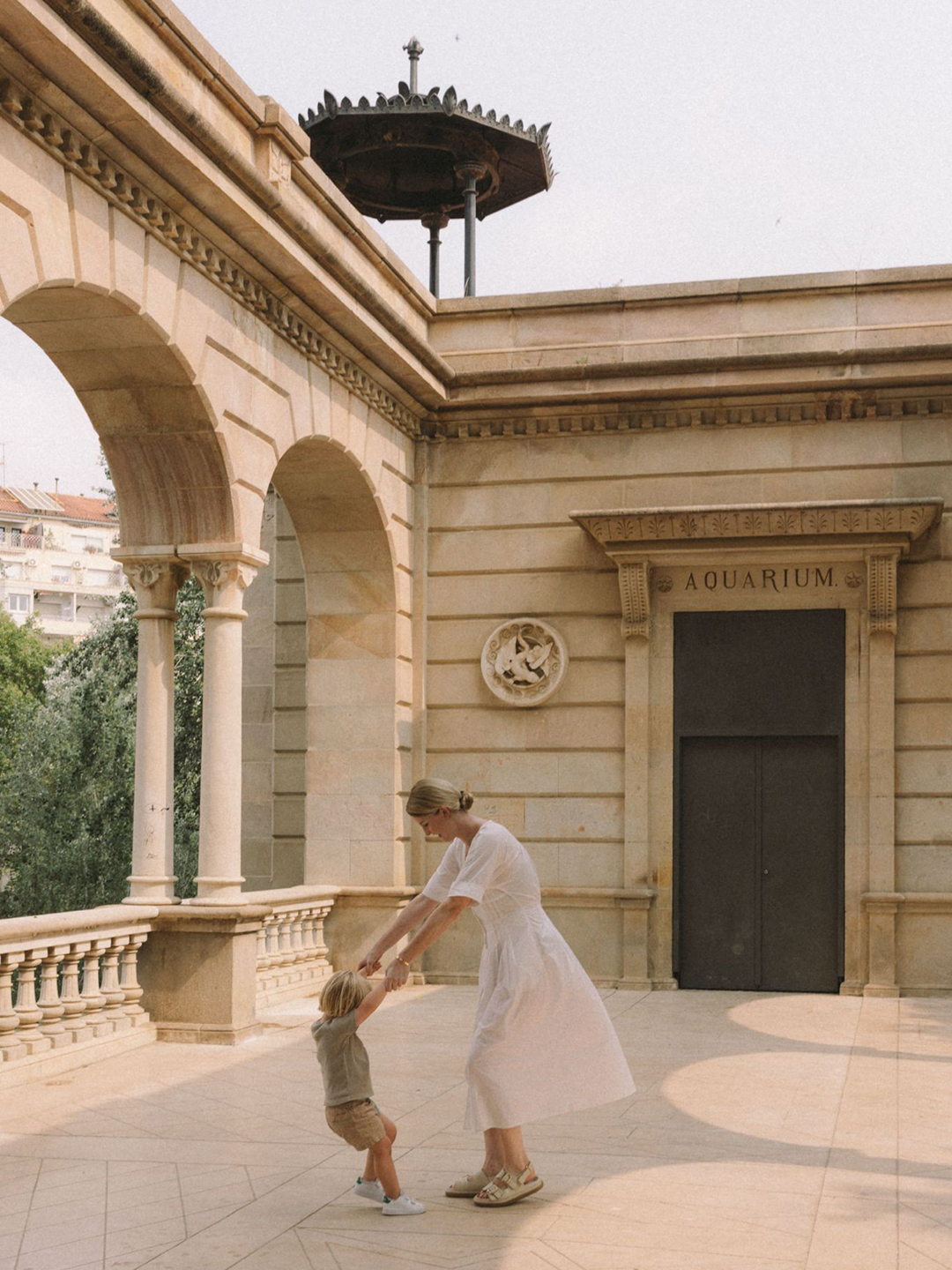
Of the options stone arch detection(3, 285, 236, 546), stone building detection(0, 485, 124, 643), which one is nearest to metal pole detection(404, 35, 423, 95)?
stone arch detection(3, 285, 236, 546)

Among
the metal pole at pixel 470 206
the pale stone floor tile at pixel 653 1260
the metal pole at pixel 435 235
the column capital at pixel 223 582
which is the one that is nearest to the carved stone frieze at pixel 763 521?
the column capital at pixel 223 582

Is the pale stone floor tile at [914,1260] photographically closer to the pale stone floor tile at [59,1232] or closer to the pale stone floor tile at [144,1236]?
the pale stone floor tile at [144,1236]

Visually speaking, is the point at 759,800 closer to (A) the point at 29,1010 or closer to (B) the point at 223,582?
(B) the point at 223,582

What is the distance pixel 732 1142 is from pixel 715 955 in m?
7.27

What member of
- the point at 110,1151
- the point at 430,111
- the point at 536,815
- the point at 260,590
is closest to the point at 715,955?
the point at 536,815

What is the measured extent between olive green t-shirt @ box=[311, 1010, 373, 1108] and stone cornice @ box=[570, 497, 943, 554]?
9.23 meters

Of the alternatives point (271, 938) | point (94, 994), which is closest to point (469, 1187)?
point (94, 994)

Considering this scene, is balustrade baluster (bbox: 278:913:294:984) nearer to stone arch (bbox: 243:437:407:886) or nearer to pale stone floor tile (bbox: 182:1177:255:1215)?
stone arch (bbox: 243:437:407:886)

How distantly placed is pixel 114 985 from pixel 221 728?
200 centimetres

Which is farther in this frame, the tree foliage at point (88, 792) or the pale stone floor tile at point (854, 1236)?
the tree foliage at point (88, 792)

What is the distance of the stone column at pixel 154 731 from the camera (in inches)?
442

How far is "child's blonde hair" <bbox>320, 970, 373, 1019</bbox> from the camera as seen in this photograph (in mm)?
5891

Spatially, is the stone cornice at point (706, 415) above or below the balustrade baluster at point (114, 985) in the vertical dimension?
above

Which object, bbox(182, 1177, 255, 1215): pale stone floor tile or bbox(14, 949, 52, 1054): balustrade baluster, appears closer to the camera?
bbox(182, 1177, 255, 1215): pale stone floor tile
